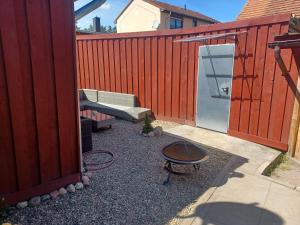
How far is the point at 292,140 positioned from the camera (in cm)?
452

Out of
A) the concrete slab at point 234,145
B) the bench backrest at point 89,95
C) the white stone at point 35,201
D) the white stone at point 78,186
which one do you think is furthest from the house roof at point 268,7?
the white stone at point 35,201

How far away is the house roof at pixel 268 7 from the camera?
902cm

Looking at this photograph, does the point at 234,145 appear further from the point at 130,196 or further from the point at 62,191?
the point at 62,191

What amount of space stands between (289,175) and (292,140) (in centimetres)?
90

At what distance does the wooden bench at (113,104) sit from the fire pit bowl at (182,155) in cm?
304

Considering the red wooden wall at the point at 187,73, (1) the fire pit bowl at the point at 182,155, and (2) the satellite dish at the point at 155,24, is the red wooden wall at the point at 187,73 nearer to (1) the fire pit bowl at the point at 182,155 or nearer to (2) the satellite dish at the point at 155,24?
(1) the fire pit bowl at the point at 182,155

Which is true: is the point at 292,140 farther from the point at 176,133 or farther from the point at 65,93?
the point at 65,93

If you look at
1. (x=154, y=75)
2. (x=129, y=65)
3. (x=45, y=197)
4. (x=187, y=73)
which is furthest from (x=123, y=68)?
(x=45, y=197)

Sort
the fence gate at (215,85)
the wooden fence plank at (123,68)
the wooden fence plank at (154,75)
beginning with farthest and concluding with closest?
the wooden fence plank at (123,68), the wooden fence plank at (154,75), the fence gate at (215,85)

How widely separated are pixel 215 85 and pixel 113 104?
3.49 metres

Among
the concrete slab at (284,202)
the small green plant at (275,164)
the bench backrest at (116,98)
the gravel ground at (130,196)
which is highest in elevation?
the bench backrest at (116,98)

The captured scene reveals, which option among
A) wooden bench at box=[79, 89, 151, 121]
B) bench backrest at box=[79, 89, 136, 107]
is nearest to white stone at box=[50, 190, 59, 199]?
wooden bench at box=[79, 89, 151, 121]

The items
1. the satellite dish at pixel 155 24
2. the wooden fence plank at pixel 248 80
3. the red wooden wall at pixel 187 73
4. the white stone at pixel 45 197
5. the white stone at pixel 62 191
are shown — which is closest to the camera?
the white stone at pixel 45 197

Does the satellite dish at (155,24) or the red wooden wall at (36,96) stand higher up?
the satellite dish at (155,24)
